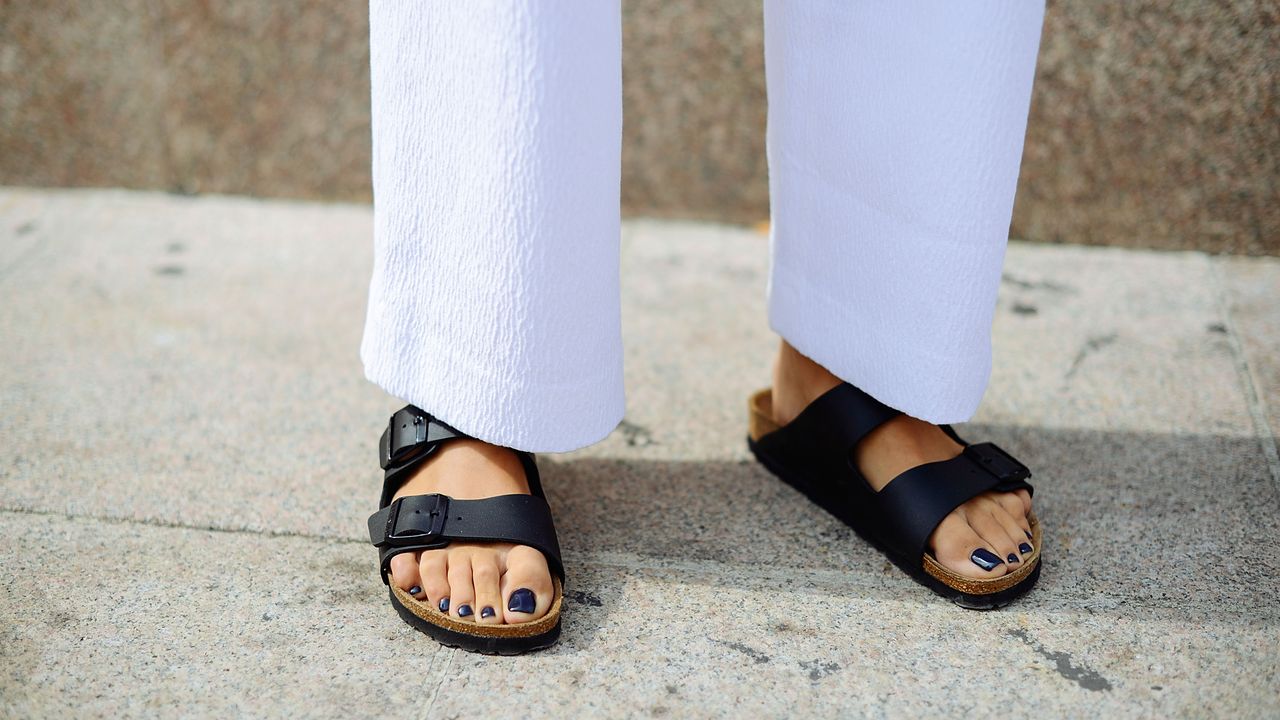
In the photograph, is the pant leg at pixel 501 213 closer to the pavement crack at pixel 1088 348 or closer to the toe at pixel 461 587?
the toe at pixel 461 587

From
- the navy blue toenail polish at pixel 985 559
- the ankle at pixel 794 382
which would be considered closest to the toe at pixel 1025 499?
the navy blue toenail polish at pixel 985 559

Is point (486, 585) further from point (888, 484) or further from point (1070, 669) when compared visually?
point (1070, 669)

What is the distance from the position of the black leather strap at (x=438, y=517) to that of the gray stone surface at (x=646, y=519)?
0.09 meters

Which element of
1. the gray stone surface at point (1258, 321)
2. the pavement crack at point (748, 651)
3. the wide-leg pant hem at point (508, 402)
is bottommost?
the pavement crack at point (748, 651)

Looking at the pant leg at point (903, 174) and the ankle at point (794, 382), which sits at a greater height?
the pant leg at point (903, 174)

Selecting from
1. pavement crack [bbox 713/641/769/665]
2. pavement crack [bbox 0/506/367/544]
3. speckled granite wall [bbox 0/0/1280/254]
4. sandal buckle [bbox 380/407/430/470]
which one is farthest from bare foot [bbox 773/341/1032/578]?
speckled granite wall [bbox 0/0/1280/254]

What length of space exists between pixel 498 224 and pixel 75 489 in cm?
78

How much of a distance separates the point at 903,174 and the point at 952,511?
40 centimetres

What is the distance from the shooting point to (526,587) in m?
1.15

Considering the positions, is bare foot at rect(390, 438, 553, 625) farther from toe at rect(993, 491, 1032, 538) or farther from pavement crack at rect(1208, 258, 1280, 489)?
pavement crack at rect(1208, 258, 1280, 489)

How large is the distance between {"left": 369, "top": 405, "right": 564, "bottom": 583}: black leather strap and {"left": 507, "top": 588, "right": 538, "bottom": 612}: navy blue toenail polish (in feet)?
0.20

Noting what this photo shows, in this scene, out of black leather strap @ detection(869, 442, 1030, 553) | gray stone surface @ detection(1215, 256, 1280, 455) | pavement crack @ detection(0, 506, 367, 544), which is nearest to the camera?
black leather strap @ detection(869, 442, 1030, 553)

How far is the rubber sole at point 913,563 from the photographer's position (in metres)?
1.23

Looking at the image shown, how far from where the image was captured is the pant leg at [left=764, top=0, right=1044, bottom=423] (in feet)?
3.69
